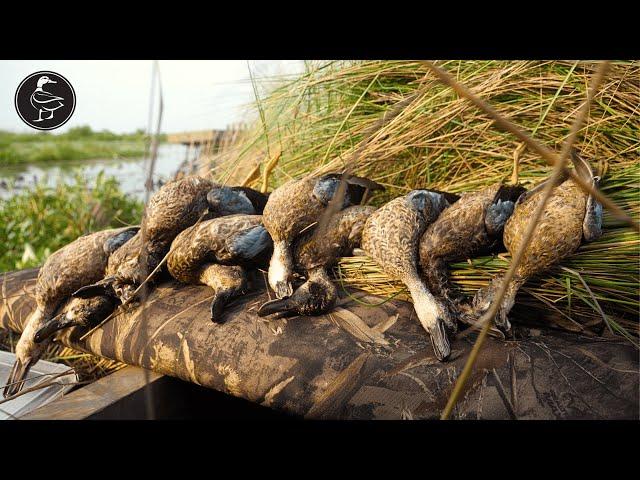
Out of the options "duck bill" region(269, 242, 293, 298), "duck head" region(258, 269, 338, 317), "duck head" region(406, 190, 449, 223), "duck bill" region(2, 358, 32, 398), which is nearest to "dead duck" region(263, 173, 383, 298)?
"duck bill" region(269, 242, 293, 298)

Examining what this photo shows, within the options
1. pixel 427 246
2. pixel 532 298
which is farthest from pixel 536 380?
pixel 427 246

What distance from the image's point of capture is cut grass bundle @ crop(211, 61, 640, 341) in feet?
3.76

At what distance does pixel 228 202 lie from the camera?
172 cm

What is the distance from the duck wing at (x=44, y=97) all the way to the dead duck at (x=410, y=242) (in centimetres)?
95

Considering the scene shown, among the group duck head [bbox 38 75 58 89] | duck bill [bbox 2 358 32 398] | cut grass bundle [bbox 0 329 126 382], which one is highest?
duck head [bbox 38 75 58 89]

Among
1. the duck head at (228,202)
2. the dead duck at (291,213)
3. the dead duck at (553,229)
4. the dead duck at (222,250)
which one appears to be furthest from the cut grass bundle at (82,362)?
the dead duck at (553,229)

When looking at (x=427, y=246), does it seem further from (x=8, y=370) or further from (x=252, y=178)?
(x=8, y=370)

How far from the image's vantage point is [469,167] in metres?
1.67

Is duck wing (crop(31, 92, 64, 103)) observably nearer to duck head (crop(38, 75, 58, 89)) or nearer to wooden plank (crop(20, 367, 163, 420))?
duck head (crop(38, 75, 58, 89))

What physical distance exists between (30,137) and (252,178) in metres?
0.83

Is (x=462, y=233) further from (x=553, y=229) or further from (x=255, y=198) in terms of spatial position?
(x=255, y=198)

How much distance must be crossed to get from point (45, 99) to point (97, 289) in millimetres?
609

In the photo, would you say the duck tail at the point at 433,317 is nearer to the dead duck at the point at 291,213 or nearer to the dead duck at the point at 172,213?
the dead duck at the point at 291,213

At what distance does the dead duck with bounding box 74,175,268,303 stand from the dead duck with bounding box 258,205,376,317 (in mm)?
361
